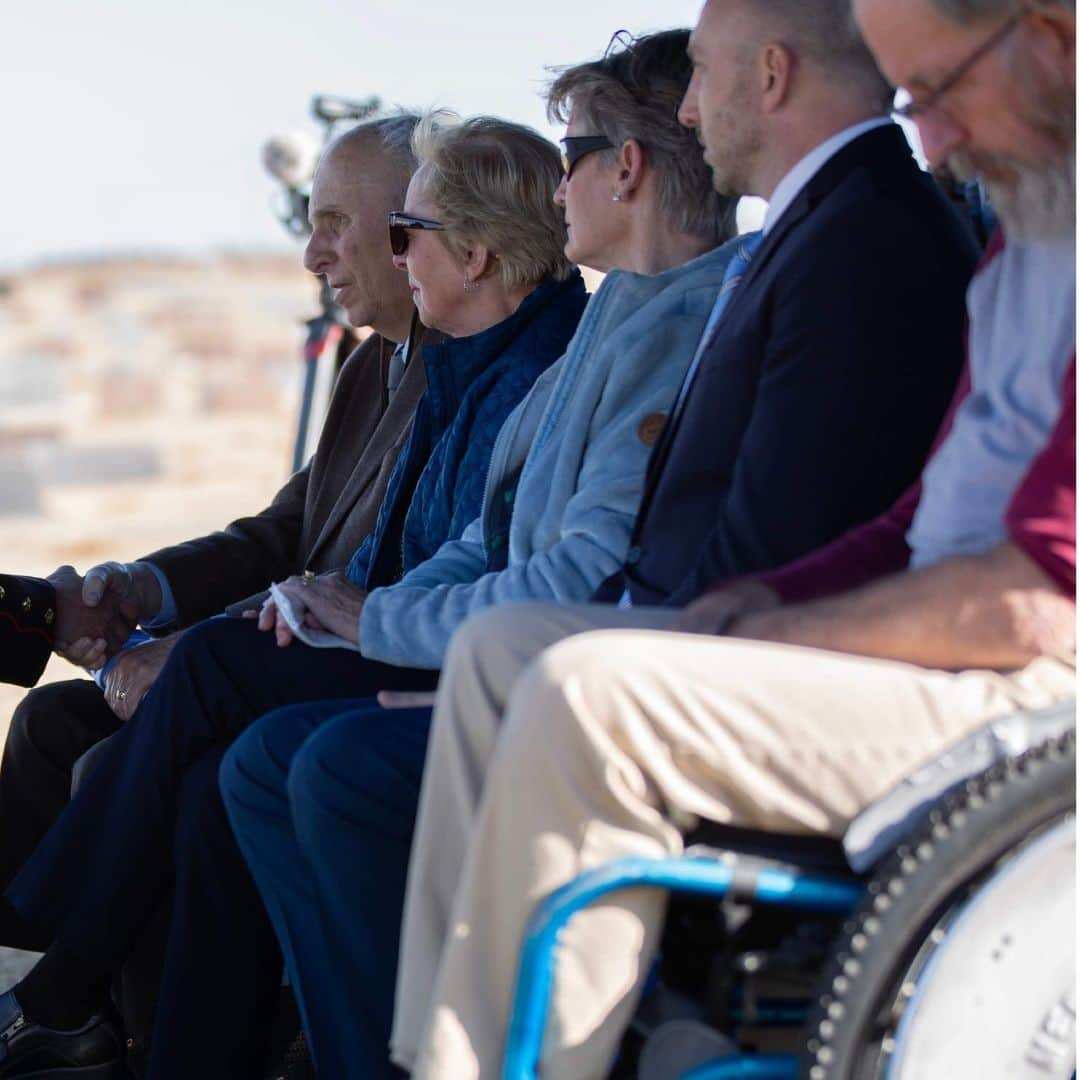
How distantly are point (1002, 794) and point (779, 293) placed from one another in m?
0.78

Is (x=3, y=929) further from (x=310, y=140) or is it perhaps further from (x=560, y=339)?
(x=310, y=140)

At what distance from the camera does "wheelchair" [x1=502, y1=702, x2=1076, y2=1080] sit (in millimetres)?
1692

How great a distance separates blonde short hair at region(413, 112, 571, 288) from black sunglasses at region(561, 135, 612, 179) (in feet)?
1.09

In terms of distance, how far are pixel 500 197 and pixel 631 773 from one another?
166cm

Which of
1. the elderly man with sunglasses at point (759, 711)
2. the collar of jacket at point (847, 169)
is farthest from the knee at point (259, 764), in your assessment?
the collar of jacket at point (847, 169)

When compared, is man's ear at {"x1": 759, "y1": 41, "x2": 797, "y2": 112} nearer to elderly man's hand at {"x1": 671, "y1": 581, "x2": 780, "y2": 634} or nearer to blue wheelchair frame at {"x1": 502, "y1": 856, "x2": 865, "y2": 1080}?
elderly man's hand at {"x1": 671, "y1": 581, "x2": 780, "y2": 634}

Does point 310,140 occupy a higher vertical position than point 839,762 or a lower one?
higher

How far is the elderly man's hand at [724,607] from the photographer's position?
1.93 meters

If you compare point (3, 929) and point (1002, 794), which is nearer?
point (1002, 794)

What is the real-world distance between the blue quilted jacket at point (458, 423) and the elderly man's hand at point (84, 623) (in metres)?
0.49

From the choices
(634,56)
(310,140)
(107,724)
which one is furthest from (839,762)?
(310,140)

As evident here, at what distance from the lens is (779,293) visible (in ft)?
7.30

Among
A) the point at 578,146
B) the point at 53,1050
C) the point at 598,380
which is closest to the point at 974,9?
the point at 598,380

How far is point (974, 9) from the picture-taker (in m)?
1.85
